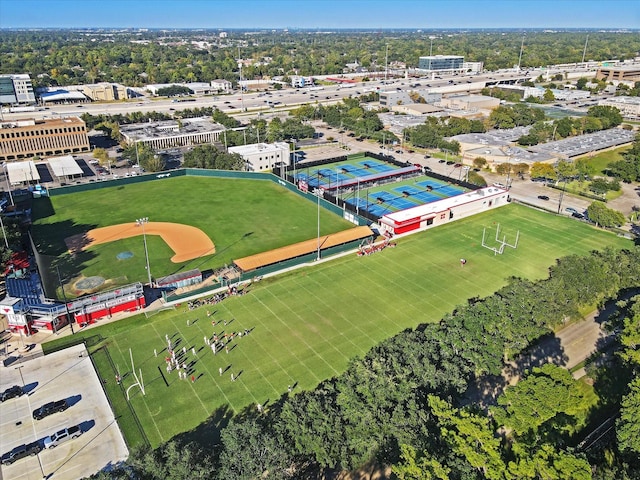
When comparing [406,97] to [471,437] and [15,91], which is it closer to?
[15,91]

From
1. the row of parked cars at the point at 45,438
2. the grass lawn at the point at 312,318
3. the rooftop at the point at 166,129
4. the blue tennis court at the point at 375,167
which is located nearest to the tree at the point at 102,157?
the rooftop at the point at 166,129

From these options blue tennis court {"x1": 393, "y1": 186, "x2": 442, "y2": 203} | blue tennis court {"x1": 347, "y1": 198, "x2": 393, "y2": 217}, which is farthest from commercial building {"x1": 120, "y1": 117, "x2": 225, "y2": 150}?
blue tennis court {"x1": 393, "y1": 186, "x2": 442, "y2": 203}

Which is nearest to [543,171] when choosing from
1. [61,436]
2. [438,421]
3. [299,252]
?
[299,252]

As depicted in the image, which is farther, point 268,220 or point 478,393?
point 268,220

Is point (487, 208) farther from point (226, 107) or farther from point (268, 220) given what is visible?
point (226, 107)

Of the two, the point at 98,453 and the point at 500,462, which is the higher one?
the point at 500,462

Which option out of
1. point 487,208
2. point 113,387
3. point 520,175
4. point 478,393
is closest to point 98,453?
point 113,387
